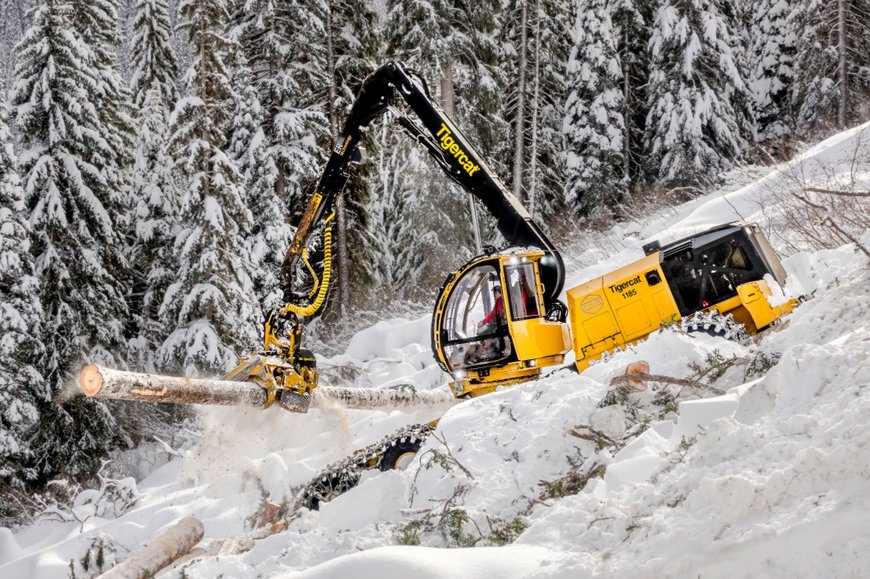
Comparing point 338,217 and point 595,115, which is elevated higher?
point 595,115

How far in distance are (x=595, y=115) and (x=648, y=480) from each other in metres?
25.0

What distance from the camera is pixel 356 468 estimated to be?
23.9ft

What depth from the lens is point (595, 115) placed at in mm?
26812

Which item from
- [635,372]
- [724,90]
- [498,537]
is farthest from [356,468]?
[724,90]

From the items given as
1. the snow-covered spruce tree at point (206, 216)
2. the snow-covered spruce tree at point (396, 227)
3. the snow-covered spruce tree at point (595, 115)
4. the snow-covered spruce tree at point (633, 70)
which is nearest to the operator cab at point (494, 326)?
the snow-covered spruce tree at point (206, 216)

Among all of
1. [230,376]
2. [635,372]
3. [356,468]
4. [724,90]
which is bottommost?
[356,468]

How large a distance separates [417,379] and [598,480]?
8.57m

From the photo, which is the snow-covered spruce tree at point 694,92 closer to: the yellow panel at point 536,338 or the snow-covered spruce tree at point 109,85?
the snow-covered spruce tree at point 109,85

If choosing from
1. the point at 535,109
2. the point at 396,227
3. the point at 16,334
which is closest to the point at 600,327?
the point at 16,334

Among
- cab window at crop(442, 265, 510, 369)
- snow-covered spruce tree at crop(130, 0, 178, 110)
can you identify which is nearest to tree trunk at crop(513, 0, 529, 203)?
snow-covered spruce tree at crop(130, 0, 178, 110)

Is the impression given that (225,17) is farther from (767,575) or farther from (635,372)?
(767,575)

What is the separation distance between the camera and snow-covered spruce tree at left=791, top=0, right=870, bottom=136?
2612cm

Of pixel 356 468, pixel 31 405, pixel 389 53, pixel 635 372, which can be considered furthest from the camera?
pixel 389 53

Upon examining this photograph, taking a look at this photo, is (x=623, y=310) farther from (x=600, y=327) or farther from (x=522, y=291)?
(x=522, y=291)
